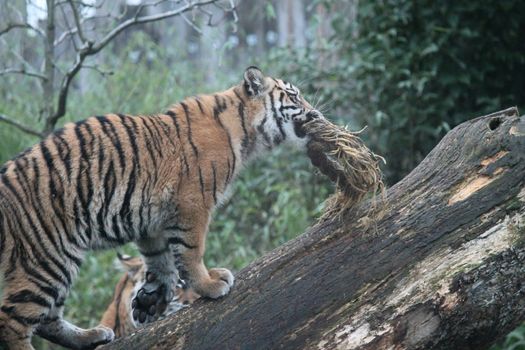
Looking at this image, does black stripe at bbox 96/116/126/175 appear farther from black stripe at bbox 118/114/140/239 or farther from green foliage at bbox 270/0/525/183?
green foliage at bbox 270/0/525/183

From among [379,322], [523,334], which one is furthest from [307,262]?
[523,334]

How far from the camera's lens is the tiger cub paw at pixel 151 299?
16.9 ft

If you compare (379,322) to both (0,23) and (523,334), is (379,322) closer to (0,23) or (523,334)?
(523,334)

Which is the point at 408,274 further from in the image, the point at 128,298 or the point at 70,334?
the point at 128,298

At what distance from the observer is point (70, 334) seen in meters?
4.73

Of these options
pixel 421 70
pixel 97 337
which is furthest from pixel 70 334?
pixel 421 70

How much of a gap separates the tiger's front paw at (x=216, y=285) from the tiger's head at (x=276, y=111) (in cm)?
107

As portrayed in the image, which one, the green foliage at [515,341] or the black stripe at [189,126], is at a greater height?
the black stripe at [189,126]

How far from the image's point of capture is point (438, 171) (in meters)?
4.27

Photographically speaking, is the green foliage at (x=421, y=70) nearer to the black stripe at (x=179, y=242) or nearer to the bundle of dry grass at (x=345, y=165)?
the bundle of dry grass at (x=345, y=165)

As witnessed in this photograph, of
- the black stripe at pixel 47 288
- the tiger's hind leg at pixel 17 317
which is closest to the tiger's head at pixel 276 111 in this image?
the black stripe at pixel 47 288

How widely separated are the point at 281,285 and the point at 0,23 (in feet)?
13.1

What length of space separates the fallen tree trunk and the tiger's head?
1001mm

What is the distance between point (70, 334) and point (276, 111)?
1.84m
